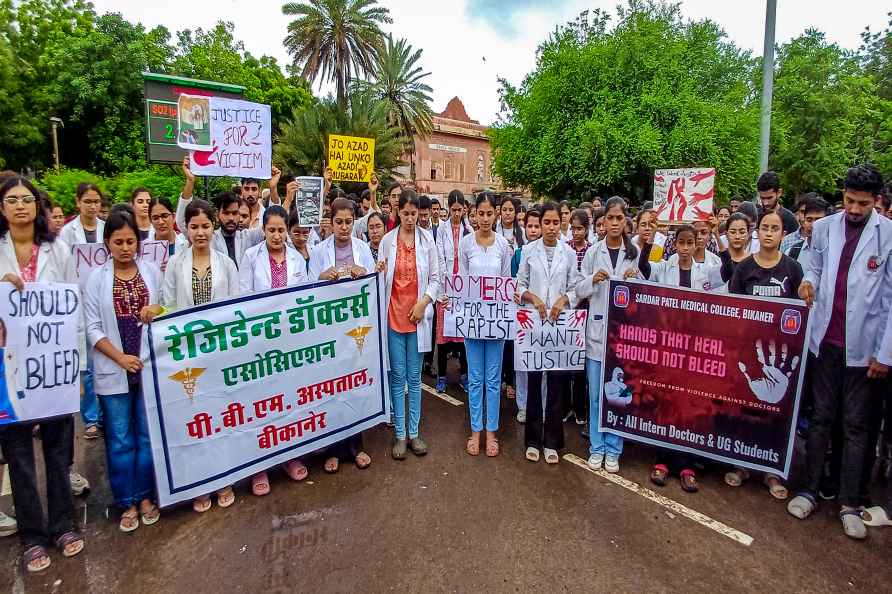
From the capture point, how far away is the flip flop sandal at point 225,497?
3.75 metres

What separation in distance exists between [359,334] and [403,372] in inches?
21.2

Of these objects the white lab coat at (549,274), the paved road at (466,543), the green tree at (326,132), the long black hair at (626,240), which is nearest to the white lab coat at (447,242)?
the white lab coat at (549,274)

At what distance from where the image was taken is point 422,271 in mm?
4504

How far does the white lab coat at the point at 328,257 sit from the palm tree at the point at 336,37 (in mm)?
25263

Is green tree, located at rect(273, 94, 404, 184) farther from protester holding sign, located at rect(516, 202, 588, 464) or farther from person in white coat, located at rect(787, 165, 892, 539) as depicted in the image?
person in white coat, located at rect(787, 165, 892, 539)

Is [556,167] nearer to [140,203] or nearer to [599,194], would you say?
[599,194]

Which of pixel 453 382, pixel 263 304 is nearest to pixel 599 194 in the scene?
pixel 453 382

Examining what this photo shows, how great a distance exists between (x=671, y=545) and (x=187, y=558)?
3.04 m

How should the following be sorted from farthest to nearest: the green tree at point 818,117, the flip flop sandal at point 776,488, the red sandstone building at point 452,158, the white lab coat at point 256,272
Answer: the red sandstone building at point 452,158 → the green tree at point 818,117 → the white lab coat at point 256,272 → the flip flop sandal at point 776,488

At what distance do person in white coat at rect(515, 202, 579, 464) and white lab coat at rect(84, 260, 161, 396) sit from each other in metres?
2.91

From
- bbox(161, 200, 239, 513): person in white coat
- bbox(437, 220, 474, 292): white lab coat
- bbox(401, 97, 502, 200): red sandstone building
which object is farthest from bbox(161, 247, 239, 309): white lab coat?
bbox(401, 97, 502, 200): red sandstone building

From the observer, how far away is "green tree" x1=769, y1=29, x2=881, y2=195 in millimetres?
21109

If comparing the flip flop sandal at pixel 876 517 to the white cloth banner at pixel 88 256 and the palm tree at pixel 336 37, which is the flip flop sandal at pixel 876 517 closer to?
the white cloth banner at pixel 88 256

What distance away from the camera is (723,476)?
421cm
